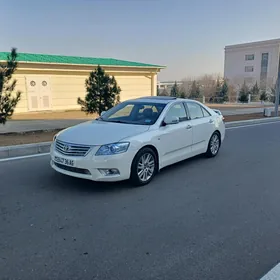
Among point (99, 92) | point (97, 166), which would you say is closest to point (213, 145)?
point (97, 166)

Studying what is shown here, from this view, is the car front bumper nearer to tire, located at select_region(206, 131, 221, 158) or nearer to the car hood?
the car hood

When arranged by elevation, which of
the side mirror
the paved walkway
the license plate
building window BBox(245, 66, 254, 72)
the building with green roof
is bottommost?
the paved walkway

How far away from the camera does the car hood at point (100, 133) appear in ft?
15.0

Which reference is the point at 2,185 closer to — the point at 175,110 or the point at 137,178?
the point at 137,178

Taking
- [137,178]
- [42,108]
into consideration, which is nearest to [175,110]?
[137,178]

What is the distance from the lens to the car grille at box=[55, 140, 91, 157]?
4.46 metres

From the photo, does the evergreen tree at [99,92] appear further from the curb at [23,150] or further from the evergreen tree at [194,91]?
the evergreen tree at [194,91]

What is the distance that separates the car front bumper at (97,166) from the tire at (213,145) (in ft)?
9.55

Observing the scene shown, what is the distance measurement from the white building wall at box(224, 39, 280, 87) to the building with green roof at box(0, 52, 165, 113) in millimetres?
53880

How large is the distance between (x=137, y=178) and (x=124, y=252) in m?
1.94

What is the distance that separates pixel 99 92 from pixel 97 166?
24.4 feet

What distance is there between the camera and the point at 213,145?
7062 millimetres

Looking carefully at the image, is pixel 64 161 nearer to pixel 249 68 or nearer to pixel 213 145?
pixel 213 145

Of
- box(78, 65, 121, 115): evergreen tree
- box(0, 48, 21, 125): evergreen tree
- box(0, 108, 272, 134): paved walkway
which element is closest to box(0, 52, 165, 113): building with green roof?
box(0, 108, 272, 134): paved walkway
